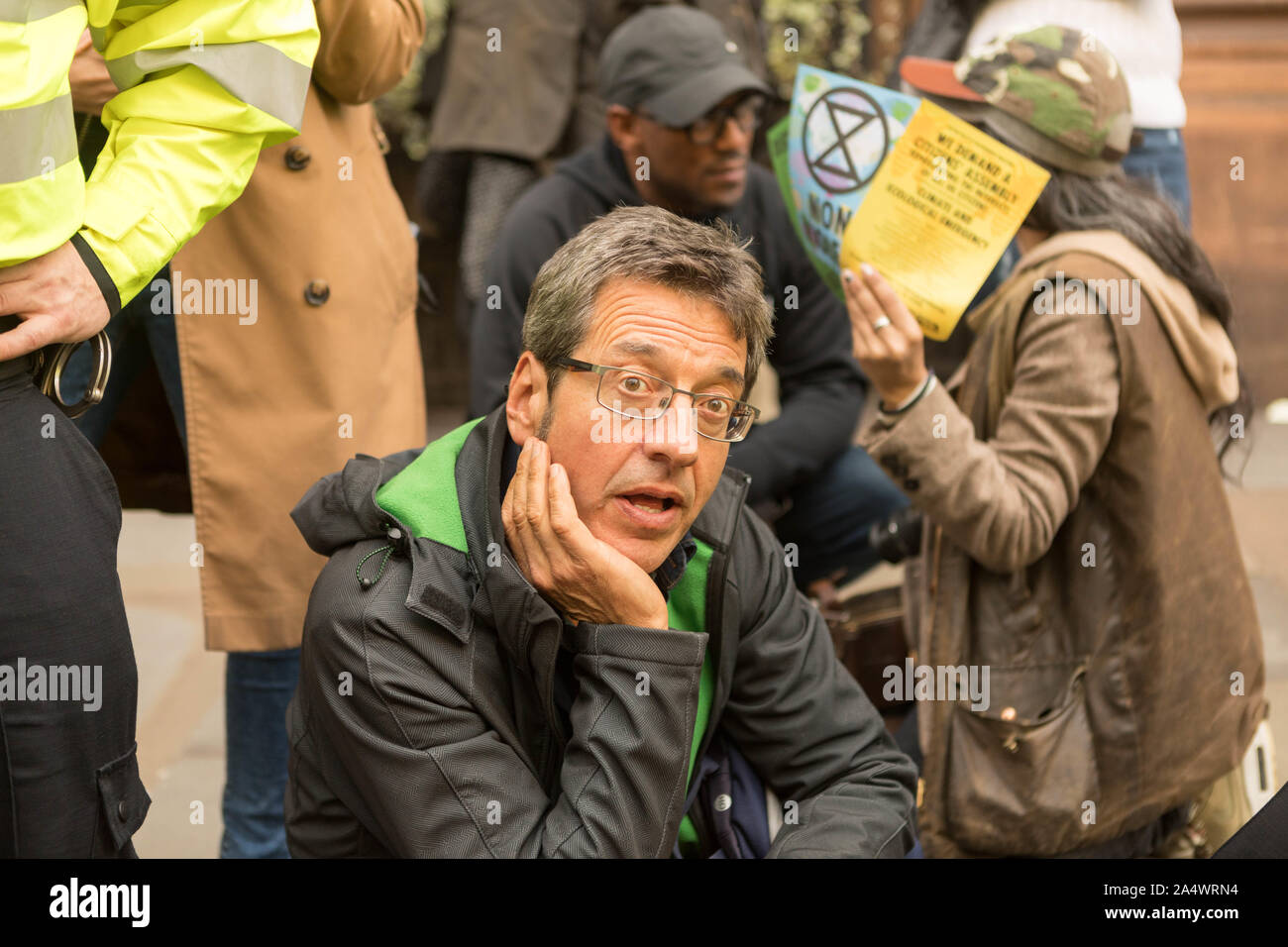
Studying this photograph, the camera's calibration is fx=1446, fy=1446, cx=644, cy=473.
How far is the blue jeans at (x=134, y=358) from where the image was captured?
2543 millimetres

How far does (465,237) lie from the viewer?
526 cm

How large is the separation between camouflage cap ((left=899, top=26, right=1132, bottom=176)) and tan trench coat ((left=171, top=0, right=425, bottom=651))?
1.12m

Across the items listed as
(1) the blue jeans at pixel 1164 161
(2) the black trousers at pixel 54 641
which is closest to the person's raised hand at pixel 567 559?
(2) the black trousers at pixel 54 641

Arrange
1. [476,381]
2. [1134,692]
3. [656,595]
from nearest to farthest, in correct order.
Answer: [656,595] → [1134,692] → [476,381]

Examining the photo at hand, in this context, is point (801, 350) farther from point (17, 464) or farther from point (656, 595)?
point (17, 464)

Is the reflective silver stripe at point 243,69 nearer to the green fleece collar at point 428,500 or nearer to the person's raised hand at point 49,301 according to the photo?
the person's raised hand at point 49,301

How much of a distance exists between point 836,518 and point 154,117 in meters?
2.30

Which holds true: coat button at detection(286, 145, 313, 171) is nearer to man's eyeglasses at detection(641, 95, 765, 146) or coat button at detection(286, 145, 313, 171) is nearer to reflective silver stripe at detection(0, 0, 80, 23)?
reflective silver stripe at detection(0, 0, 80, 23)

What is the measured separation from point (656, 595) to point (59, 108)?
3.34ft

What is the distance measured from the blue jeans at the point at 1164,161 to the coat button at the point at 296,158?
7.25 ft

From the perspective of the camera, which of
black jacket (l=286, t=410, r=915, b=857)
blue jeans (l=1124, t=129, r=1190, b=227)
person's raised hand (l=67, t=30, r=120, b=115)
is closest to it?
black jacket (l=286, t=410, r=915, b=857)

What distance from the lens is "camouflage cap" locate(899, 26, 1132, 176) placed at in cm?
280

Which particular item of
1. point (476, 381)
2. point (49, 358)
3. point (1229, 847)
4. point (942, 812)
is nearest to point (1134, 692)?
point (942, 812)

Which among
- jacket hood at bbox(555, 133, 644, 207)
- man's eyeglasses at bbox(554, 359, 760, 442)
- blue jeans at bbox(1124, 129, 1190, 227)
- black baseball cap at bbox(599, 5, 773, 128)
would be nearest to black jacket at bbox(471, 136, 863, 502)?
jacket hood at bbox(555, 133, 644, 207)
